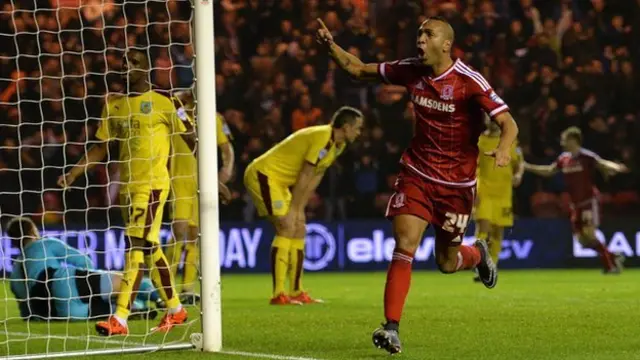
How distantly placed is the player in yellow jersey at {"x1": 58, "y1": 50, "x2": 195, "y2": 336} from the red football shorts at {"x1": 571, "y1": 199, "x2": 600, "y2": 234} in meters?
9.40

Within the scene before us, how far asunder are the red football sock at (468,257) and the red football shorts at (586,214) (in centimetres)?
900

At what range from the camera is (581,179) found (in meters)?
18.1

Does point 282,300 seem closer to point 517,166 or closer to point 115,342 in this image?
point 115,342

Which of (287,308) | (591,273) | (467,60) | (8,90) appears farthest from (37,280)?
(467,60)

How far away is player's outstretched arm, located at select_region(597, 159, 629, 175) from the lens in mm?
17391

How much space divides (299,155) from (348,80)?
6995mm

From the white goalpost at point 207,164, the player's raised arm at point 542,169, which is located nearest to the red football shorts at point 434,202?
the white goalpost at point 207,164

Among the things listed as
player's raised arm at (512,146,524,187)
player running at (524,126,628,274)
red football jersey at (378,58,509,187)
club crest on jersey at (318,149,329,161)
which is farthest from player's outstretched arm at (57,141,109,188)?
player running at (524,126,628,274)

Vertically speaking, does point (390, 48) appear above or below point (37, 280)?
above

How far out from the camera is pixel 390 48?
20.2 meters

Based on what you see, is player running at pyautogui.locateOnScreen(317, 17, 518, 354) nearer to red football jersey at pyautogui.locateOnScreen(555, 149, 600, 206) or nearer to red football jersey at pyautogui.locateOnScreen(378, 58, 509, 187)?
red football jersey at pyautogui.locateOnScreen(378, 58, 509, 187)

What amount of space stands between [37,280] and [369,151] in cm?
886

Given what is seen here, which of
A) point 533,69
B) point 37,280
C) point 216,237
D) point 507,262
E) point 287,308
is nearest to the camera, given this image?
point 216,237

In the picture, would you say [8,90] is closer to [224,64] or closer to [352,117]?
[224,64]
